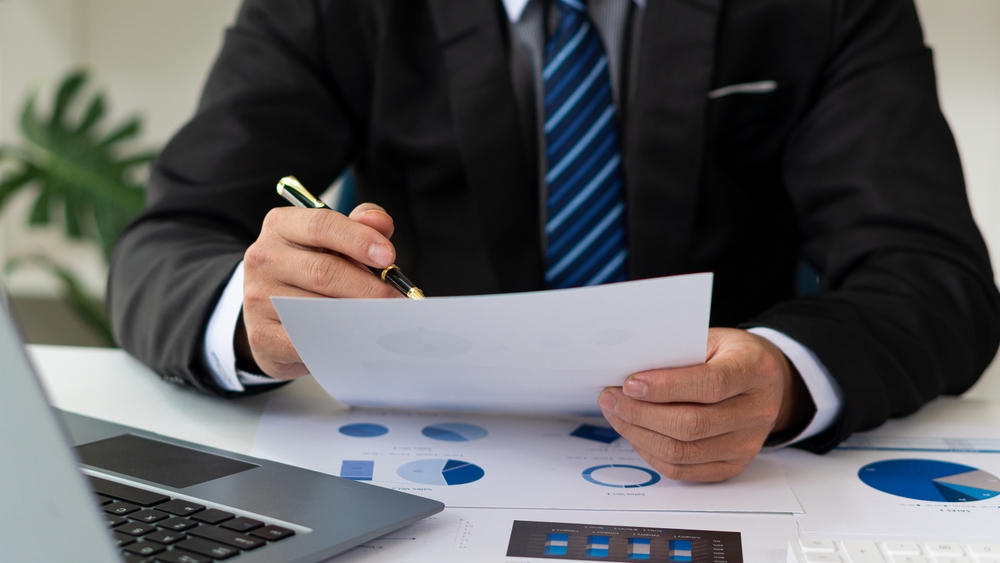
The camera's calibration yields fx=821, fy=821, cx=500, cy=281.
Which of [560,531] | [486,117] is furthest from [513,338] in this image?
[486,117]

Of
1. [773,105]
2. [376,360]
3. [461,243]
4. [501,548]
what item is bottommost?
[501,548]

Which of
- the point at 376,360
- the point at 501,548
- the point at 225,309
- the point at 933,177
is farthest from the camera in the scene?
the point at 933,177

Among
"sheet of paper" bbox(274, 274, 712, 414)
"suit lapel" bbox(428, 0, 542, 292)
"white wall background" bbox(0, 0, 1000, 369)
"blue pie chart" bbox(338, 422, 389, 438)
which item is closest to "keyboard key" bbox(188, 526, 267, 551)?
"sheet of paper" bbox(274, 274, 712, 414)

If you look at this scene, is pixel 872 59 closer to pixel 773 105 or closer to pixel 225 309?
pixel 773 105

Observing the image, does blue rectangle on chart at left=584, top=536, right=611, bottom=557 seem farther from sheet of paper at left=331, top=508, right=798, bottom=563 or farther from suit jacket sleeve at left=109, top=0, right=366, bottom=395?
suit jacket sleeve at left=109, top=0, right=366, bottom=395

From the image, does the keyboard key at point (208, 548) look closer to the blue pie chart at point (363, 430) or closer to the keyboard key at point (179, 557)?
the keyboard key at point (179, 557)

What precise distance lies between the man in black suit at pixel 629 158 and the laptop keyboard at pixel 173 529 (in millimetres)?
274

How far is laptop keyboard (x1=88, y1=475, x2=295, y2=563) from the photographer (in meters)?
0.43

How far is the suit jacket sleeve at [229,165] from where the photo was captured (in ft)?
2.61

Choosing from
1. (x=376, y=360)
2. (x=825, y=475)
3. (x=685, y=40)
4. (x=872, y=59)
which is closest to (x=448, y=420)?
(x=376, y=360)

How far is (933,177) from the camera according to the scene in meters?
0.96

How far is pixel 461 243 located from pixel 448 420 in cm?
39

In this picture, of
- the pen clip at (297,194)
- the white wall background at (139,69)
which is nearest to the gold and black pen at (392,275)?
the pen clip at (297,194)

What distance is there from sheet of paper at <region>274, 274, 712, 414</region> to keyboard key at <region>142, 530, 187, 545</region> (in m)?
A: 0.16
